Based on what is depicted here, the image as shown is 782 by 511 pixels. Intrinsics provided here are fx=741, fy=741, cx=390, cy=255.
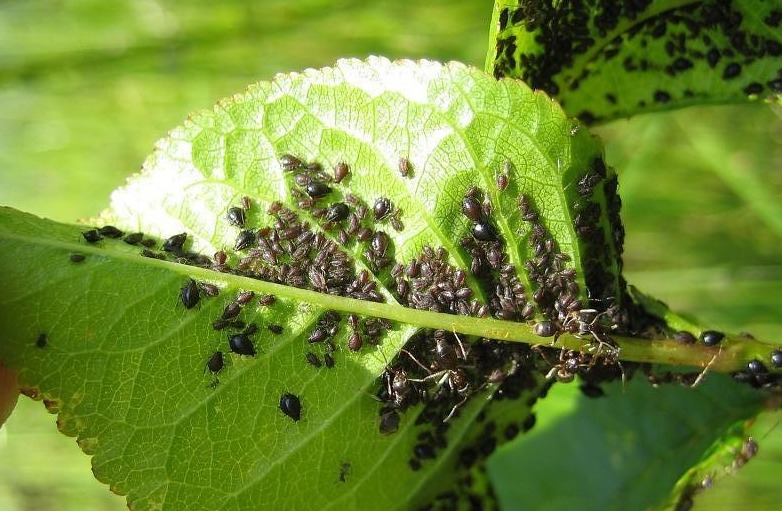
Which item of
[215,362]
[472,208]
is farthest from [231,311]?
[472,208]

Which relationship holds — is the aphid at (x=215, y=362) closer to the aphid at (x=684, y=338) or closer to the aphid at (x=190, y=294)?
the aphid at (x=190, y=294)

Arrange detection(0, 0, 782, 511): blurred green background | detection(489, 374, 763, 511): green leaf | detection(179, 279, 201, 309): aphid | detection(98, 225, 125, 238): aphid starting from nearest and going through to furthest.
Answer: detection(179, 279, 201, 309): aphid < detection(98, 225, 125, 238): aphid < detection(489, 374, 763, 511): green leaf < detection(0, 0, 782, 511): blurred green background

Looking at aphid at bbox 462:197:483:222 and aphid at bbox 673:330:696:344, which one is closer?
aphid at bbox 462:197:483:222

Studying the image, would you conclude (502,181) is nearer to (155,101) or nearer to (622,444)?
(622,444)

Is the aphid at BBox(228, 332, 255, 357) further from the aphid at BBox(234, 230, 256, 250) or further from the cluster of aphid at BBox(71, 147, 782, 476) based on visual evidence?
the aphid at BBox(234, 230, 256, 250)

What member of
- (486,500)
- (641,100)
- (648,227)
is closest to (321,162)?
(641,100)

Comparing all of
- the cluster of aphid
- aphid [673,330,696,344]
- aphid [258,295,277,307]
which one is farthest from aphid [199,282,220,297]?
aphid [673,330,696,344]
